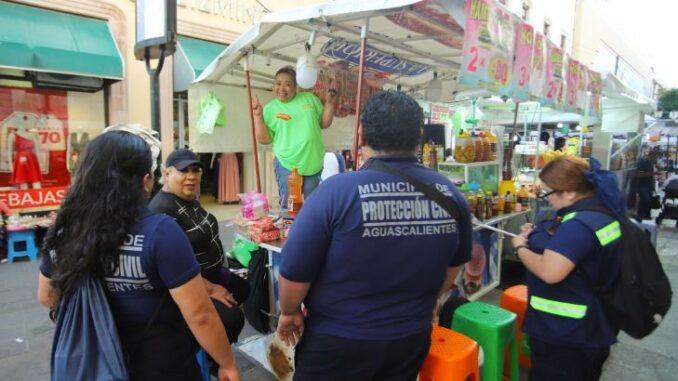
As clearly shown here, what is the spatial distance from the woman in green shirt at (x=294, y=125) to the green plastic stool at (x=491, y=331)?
1.89 m

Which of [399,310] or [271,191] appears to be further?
[271,191]

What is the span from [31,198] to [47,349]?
4327mm

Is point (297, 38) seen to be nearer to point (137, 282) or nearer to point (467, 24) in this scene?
point (467, 24)

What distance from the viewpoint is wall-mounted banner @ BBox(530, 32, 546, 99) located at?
4.14 m

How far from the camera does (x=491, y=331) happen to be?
101 inches

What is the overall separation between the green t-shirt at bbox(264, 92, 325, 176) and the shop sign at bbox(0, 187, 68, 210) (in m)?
4.55

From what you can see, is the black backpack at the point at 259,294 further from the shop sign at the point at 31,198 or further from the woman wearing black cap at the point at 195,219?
the shop sign at the point at 31,198

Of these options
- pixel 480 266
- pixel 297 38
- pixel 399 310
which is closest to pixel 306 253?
pixel 399 310

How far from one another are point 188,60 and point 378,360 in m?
7.64

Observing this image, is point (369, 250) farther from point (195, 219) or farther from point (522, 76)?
point (522, 76)

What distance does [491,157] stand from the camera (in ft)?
16.0

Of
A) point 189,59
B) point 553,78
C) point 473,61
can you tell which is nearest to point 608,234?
point 473,61

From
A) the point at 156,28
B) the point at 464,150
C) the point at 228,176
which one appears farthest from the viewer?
the point at 228,176

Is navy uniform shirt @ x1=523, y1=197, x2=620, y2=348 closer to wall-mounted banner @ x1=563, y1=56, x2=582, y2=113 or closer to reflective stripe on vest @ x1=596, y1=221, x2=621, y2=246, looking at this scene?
reflective stripe on vest @ x1=596, y1=221, x2=621, y2=246
